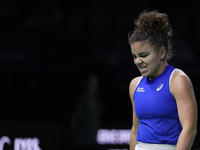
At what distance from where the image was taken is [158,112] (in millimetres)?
1813

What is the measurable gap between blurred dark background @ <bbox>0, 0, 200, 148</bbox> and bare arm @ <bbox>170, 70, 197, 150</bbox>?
111 inches

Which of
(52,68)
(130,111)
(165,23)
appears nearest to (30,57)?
(52,68)

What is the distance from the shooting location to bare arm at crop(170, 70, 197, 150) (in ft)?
5.51

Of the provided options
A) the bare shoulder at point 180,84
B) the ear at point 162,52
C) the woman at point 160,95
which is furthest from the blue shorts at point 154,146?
the ear at point 162,52

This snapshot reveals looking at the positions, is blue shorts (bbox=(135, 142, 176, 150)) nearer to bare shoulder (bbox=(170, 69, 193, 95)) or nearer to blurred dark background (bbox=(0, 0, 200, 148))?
bare shoulder (bbox=(170, 69, 193, 95))

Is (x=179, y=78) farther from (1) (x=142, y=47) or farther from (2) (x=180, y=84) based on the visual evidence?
(1) (x=142, y=47)

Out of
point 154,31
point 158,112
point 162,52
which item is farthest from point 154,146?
point 154,31

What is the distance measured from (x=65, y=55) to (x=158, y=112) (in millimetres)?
2855

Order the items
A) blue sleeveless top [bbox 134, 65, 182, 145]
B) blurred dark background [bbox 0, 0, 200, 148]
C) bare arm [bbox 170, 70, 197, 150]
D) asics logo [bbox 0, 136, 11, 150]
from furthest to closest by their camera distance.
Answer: blurred dark background [bbox 0, 0, 200, 148] → asics logo [bbox 0, 136, 11, 150] → blue sleeveless top [bbox 134, 65, 182, 145] → bare arm [bbox 170, 70, 197, 150]

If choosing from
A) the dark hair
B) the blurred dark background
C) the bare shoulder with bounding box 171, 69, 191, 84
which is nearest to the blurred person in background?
the blurred dark background

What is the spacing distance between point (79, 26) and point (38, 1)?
0.65 m

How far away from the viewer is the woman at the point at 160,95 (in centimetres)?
172

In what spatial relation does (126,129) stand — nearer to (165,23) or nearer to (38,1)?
(38,1)

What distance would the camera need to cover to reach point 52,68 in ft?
14.7
